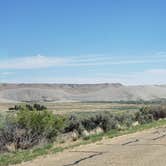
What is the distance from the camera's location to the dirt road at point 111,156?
15992mm

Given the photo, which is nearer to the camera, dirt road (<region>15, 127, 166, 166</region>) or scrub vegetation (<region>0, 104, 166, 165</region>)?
dirt road (<region>15, 127, 166, 166</region>)

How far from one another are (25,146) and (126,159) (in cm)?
846

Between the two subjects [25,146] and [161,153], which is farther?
[25,146]

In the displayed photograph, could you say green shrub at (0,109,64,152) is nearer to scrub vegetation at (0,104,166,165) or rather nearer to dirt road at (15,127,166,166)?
scrub vegetation at (0,104,166,165)

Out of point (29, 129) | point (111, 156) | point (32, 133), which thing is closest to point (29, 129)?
point (29, 129)

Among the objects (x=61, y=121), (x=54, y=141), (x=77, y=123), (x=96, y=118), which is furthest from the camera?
(x=96, y=118)

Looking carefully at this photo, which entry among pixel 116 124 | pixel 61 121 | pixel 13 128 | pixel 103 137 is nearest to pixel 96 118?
pixel 116 124

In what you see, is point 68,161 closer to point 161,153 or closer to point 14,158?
point 14,158

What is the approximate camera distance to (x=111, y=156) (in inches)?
699

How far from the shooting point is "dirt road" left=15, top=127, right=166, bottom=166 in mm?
15992


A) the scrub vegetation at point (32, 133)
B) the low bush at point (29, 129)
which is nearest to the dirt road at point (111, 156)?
the scrub vegetation at point (32, 133)

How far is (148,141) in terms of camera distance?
23.7 meters

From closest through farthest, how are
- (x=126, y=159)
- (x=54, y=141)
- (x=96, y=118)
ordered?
1. (x=126, y=159)
2. (x=54, y=141)
3. (x=96, y=118)

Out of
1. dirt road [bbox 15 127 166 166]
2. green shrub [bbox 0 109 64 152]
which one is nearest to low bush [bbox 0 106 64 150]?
green shrub [bbox 0 109 64 152]
